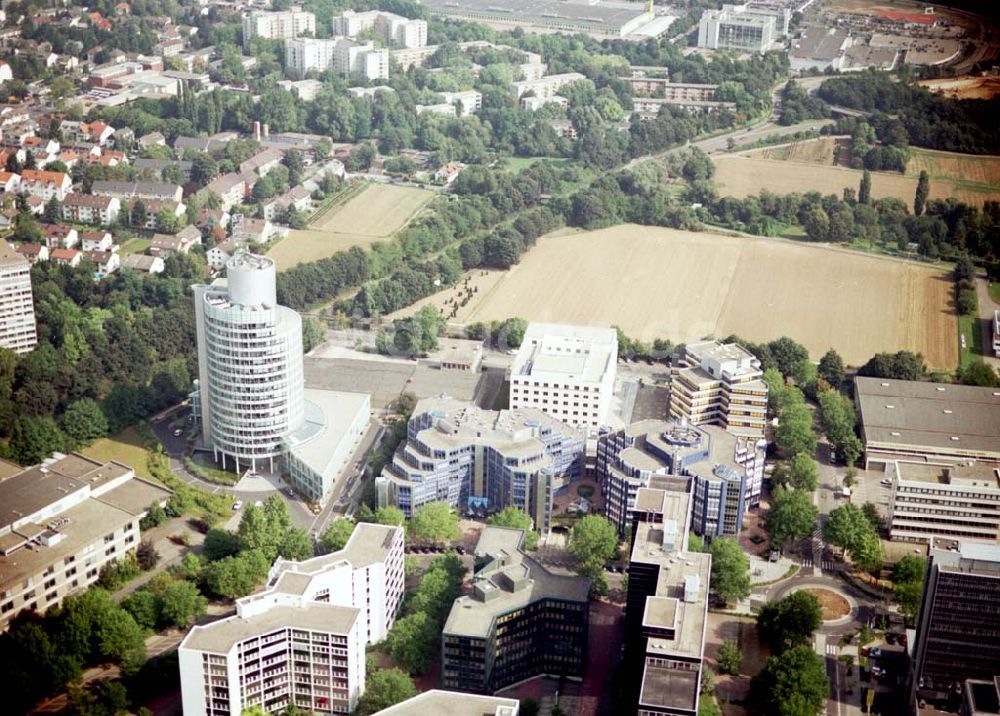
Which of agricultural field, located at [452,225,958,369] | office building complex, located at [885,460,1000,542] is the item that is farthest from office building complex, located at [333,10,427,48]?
office building complex, located at [885,460,1000,542]

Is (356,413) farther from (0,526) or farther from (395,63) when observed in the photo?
(395,63)

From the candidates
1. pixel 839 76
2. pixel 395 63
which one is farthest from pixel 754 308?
Answer: pixel 395 63

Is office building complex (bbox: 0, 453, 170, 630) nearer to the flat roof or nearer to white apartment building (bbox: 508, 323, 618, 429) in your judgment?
white apartment building (bbox: 508, 323, 618, 429)

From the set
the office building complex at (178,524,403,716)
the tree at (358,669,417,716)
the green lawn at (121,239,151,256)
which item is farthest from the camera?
the green lawn at (121,239,151,256)

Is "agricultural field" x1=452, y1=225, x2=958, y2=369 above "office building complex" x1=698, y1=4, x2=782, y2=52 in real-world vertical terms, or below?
below

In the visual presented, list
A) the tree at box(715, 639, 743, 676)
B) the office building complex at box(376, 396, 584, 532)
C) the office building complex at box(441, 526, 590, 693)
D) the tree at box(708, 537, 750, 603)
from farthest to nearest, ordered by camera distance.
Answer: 1. the office building complex at box(376, 396, 584, 532)
2. the tree at box(708, 537, 750, 603)
3. the tree at box(715, 639, 743, 676)
4. the office building complex at box(441, 526, 590, 693)

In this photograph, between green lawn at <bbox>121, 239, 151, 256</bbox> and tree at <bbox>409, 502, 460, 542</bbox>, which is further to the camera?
green lawn at <bbox>121, 239, 151, 256</bbox>

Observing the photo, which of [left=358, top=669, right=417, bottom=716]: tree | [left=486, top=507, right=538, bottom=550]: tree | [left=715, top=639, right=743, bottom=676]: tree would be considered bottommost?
[left=715, top=639, right=743, bottom=676]: tree
